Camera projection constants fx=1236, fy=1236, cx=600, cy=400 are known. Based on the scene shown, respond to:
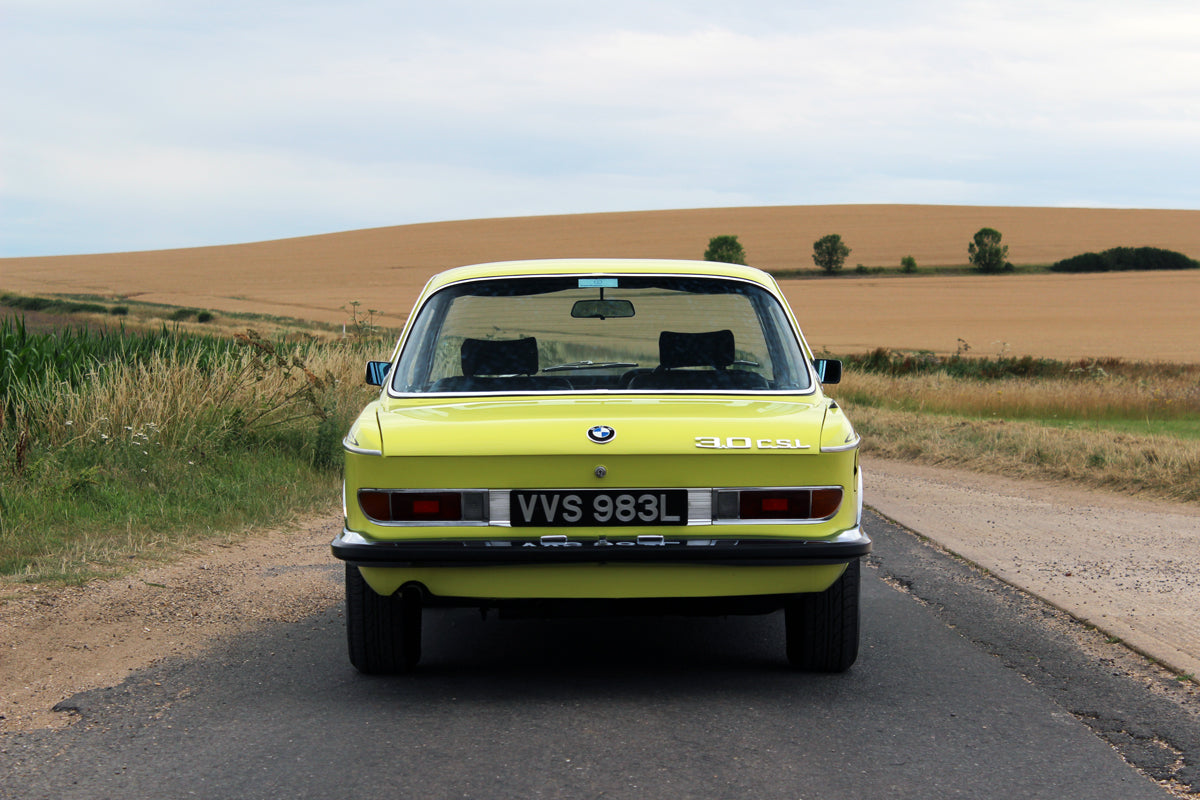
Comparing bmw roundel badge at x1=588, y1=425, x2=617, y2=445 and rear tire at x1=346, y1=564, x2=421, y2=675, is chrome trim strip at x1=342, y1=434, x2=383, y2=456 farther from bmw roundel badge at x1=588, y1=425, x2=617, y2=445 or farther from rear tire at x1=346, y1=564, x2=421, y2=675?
bmw roundel badge at x1=588, y1=425, x2=617, y2=445

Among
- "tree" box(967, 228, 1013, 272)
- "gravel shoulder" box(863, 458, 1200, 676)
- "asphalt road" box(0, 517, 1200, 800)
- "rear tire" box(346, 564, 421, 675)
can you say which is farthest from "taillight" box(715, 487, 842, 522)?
"tree" box(967, 228, 1013, 272)

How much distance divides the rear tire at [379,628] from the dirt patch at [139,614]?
1000 mm

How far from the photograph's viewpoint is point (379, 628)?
4836 millimetres

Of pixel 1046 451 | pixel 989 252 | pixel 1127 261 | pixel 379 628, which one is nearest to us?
pixel 379 628

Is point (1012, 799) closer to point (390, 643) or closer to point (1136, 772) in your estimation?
point (1136, 772)

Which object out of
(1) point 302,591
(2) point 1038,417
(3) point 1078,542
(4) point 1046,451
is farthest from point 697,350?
(2) point 1038,417

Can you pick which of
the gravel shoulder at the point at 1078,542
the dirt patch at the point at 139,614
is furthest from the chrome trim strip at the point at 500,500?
the gravel shoulder at the point at 1078,542

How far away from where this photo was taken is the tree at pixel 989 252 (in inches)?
3029

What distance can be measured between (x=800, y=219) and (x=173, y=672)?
317 feet

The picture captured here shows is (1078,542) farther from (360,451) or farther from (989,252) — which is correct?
(989,252)

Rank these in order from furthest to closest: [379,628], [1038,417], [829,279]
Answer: [829,279], [1038,417], [379,628]

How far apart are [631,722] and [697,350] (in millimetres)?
1914

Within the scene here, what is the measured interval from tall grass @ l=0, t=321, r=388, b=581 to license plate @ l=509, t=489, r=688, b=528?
11.9 ft

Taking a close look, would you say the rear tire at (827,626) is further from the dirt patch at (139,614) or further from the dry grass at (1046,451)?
the dry grass at (1046,451)
